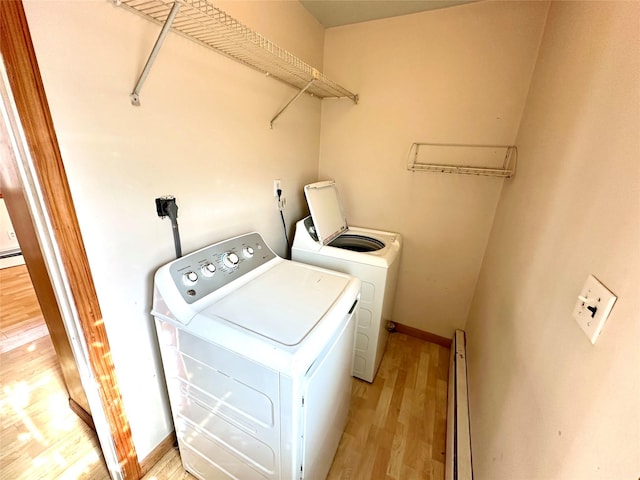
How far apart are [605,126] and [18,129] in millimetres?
1644

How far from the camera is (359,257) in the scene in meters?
1.70

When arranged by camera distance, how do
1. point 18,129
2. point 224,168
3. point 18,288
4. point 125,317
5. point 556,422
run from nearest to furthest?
point 556,422 < point 18,129 < point 125,317 < point 224,168 < point 18,288

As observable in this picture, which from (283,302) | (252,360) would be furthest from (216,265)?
(252,360)

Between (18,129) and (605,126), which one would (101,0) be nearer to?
(18,129)

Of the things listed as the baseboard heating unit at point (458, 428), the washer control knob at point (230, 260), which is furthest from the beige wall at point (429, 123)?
the washer control knob at point (230, 260)

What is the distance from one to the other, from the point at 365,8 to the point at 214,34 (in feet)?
4.02

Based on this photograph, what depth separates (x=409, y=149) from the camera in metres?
2.05

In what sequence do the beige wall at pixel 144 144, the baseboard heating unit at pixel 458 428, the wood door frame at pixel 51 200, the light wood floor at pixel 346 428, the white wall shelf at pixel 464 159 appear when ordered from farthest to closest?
the white wall shelf at pixel 464 159 < the light wood floor at pixel 346 428 < the baseboard heating unit at pixel 458 428 < the beige wall at pixel 144 144 < the wood door frame at pixel 51 200

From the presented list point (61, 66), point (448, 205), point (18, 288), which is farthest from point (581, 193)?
point (18, 288)

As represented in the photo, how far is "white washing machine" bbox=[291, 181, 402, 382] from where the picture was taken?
169 centimetres

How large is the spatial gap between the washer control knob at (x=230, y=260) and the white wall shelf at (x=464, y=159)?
1497 mm

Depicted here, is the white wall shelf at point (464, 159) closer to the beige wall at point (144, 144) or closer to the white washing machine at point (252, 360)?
the beige wall at point (144, 144)

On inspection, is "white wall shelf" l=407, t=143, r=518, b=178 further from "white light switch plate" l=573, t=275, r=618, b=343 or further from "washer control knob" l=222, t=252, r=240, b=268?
"washer control knob" l=222, t=252, r=240, b=268

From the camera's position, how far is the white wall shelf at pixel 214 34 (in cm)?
86
